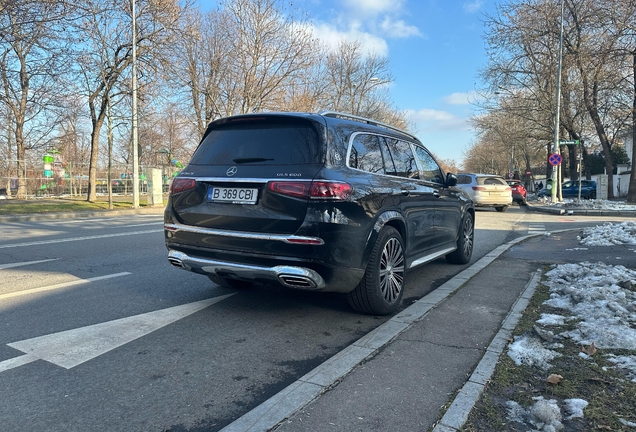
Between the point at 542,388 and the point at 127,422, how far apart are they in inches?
98.4

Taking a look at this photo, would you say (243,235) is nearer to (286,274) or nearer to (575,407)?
(286,274)

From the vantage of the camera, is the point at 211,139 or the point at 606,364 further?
the point at 211,139

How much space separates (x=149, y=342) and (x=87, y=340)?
0.51m

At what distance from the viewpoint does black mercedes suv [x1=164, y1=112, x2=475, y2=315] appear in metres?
3.74

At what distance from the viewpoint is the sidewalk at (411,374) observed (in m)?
2.49

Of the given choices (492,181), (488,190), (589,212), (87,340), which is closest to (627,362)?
(87,340)

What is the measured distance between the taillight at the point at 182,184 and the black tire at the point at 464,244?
4265 millimetres

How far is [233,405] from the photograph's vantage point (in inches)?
107

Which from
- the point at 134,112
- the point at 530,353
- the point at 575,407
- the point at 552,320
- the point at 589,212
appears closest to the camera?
the point at 575,407

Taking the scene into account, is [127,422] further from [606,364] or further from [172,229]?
[606,364]

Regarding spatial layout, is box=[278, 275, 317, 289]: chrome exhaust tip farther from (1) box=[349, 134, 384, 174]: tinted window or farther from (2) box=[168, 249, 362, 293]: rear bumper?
(1) box=[349, 134, 384, 174]: tinted window

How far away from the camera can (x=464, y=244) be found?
7203 millimetres

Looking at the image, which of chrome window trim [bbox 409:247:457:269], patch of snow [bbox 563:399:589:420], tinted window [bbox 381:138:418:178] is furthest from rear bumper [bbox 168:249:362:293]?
patch of snow [bbox 563:399:589:420]

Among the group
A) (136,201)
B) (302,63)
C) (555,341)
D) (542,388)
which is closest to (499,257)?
(555,341)
